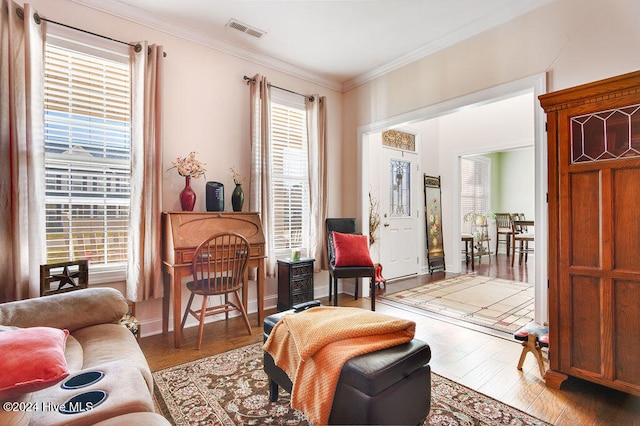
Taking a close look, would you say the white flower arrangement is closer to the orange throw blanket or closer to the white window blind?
the orange throw blanket

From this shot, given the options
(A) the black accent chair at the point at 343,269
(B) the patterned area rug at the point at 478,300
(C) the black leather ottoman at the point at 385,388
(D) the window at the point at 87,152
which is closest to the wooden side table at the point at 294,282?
(A) the black accent chair at the point at 343,269

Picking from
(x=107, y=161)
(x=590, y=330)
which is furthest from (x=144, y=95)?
(x=590, y=330)

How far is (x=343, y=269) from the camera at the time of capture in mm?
3590

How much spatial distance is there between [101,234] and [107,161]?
2.06ft

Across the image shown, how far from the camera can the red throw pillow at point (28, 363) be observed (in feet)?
2.91

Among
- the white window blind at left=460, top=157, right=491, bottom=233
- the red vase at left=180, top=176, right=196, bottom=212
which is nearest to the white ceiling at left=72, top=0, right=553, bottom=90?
the red vase at left=180, top=176, right=196, bottom=212

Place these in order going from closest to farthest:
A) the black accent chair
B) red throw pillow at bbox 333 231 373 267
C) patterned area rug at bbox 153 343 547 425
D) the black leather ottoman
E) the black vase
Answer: the black leather ottoman, patterned area rug at bbox 153 343 547 425, the black vase, the black accent chair, red throw pillow at bbox 333 231 373 267

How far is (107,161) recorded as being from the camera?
2.71m

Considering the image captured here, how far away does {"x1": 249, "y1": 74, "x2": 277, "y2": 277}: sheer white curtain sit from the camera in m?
3.43

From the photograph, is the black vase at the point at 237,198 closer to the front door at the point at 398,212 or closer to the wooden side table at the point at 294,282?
the wooden side table at the point at 294,282

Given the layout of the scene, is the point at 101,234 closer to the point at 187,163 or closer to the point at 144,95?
the point at 187,163

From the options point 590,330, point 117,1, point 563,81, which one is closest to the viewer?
point 590,330

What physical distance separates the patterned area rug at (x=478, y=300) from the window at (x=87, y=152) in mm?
3152

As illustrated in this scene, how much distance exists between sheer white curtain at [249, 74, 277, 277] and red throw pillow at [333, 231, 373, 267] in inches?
29.7
